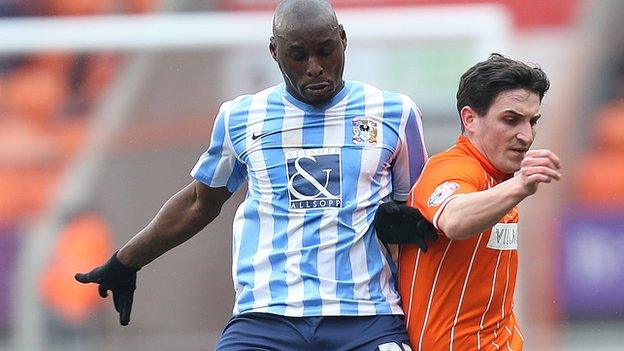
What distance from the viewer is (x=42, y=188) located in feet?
19.3

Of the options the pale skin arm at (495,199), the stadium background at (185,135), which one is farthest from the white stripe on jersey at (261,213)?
the stadium background at (185,135)

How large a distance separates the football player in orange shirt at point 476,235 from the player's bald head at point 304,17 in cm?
36

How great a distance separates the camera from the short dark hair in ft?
9.27

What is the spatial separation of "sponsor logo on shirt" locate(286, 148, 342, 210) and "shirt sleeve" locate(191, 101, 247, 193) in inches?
8.4

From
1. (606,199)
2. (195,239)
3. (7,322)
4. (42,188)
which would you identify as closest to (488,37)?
(606,199)

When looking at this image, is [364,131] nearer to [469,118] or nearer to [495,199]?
[469,118]

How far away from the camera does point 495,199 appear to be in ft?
8.37

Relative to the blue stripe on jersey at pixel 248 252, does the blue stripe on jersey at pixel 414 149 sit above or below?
above

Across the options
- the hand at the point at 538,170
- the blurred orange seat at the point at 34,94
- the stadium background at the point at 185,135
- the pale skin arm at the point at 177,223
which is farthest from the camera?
the blurred orange seat at the point at 34,94

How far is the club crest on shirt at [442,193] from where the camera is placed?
2.74 meters

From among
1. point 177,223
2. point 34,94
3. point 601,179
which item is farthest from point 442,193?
point 34,94

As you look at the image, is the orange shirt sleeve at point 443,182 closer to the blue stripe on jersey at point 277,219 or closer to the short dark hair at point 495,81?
the short dark hair at point 495,81

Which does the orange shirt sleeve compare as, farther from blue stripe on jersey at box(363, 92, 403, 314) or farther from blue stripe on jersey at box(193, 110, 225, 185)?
blue stripe on jersey at box(193, 110, 225, 185)

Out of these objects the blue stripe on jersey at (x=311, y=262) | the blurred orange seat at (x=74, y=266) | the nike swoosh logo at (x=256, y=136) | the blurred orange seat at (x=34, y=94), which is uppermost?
the blurred orange seat at (x=34, y=94)
